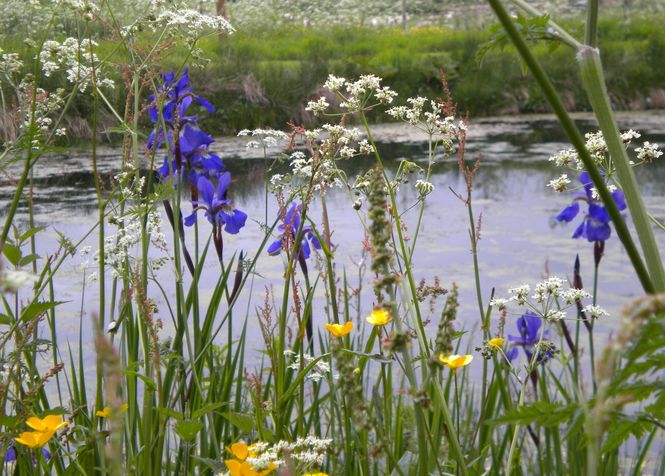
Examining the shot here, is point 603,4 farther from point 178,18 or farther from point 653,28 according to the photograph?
point 178,18

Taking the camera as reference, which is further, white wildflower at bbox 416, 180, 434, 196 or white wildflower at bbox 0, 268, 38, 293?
white wildflower at bbox 416, 180, 434, 196

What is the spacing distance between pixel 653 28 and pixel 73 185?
8.77m

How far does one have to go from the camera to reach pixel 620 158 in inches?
31.4

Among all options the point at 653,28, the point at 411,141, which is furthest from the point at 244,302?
the point at 653,28

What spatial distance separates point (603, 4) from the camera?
2548 centimetres

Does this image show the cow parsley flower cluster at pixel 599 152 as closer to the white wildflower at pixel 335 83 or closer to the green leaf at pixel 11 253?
the white wildflower at pixel 335 83

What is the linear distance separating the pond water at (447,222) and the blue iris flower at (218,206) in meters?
0.78

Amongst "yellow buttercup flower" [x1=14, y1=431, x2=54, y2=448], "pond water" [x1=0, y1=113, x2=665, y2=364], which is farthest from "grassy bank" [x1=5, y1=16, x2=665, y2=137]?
"yellow buttercup flower" [x1=14, y1=431, x2=54, y2=448]

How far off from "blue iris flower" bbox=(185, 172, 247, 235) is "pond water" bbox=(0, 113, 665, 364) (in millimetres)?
777

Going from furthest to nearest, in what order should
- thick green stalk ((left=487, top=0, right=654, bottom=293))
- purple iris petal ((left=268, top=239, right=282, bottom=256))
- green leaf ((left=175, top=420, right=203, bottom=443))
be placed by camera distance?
purple iris petal ((left=268, top=239, right=282, bottom=256))
green leaf ((left=175, top=420, right=203, bottom=443))
thick green stalk ((left=487, top=0, right=654, bottom=293))

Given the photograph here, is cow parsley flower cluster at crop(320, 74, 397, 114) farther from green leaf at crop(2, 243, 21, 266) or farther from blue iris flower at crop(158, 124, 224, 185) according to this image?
green leaf at crop(2, 243, 21, 266)

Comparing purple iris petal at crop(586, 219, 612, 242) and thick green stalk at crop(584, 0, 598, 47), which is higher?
thick green stalk at crop(584, 0, 598, 47)

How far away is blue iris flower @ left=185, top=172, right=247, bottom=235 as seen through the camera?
1.92 metres

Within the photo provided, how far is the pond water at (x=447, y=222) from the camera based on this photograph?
11.8 ft
